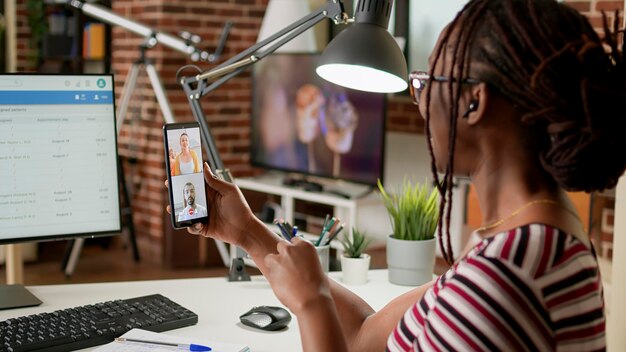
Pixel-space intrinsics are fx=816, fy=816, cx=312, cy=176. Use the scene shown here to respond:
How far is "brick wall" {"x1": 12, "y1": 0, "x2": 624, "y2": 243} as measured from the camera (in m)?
4.62

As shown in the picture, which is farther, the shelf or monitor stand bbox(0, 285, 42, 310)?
the shelf

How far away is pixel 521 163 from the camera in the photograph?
40.4 inches

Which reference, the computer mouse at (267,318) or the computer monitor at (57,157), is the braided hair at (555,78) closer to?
the computer mouse at (267,318)

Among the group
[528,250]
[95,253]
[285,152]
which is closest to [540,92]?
[528,250]

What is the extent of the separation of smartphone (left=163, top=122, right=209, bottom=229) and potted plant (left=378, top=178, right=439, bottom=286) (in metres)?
0.55

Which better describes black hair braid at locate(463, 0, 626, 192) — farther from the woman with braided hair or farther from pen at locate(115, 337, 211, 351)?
pen at locate(115, 337, 211, 351)

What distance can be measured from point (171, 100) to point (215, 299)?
3093 mm

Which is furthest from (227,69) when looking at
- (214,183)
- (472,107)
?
(472,107)

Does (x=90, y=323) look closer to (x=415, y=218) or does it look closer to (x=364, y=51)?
(x=364, y=51)

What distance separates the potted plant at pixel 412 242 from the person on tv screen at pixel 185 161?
0.58 m

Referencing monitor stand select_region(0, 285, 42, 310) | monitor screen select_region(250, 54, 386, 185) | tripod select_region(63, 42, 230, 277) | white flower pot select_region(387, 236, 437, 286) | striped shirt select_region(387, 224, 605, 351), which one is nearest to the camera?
striped shirt select_region(387, 224, 605, 351)

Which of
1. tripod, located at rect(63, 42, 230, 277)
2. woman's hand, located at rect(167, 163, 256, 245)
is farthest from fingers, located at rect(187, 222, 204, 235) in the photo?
tripod, located at rect(63, 42, 230, 277)

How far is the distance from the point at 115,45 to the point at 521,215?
4.36 meters

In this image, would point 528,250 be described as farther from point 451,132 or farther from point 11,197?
point 11,197
